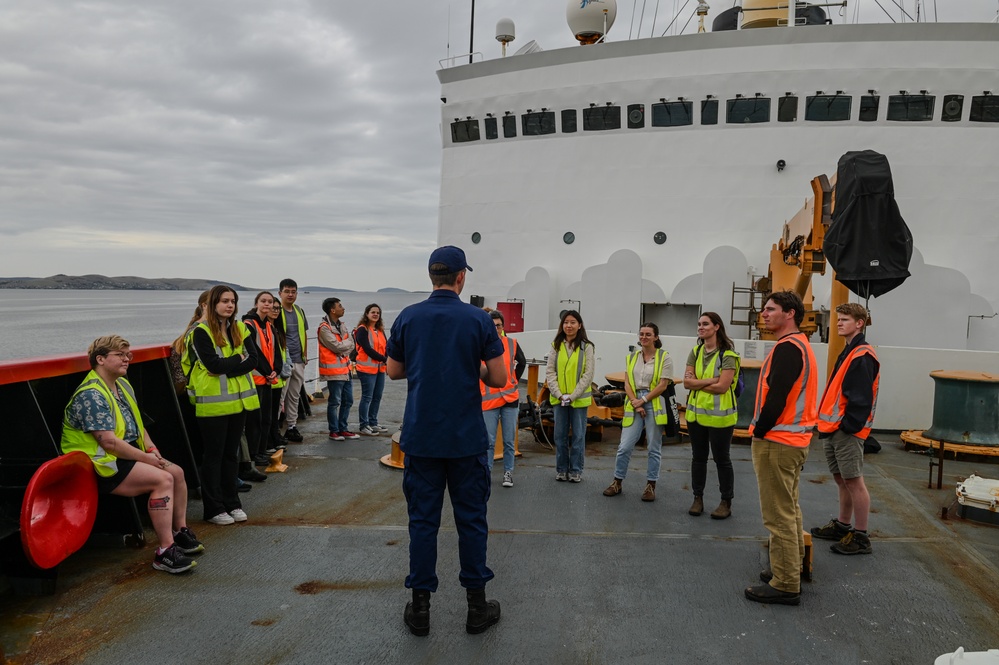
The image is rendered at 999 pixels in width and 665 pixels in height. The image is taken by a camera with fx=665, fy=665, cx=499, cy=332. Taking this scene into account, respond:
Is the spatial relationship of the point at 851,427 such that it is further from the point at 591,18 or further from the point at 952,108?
the point at 591,18

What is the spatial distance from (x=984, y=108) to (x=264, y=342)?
1357cm

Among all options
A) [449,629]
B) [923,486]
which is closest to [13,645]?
[449,629]

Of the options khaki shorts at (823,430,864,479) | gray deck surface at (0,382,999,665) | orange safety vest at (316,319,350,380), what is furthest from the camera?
orange safety vest at (316,319,350,380)

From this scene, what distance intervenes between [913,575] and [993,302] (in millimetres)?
10595

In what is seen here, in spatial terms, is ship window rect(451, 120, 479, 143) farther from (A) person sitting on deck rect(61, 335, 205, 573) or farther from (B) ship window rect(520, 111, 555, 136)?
(A) person sitting on deck rect(61, 335, 205, 573)

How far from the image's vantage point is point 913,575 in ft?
14.1

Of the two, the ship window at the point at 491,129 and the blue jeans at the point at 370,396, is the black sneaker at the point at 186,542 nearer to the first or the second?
the blue jeans at the point at 370,396

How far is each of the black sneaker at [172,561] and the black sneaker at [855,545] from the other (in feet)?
14.3

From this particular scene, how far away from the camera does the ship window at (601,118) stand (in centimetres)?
1431

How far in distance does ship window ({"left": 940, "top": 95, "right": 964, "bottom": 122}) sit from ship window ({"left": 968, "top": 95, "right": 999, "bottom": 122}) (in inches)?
8.0

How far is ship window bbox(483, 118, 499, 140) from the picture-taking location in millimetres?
15609

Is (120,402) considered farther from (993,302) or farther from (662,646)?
(993,302)

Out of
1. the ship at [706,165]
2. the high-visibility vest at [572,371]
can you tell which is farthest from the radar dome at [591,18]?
the high-visibility vest at [572,371]

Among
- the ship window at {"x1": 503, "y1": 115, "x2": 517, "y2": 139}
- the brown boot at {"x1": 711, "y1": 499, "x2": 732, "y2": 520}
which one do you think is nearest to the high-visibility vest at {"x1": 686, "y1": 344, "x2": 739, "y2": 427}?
the brown boot at {"x1": 711, "y1": 499, "x2": 732, "y2": 520}
